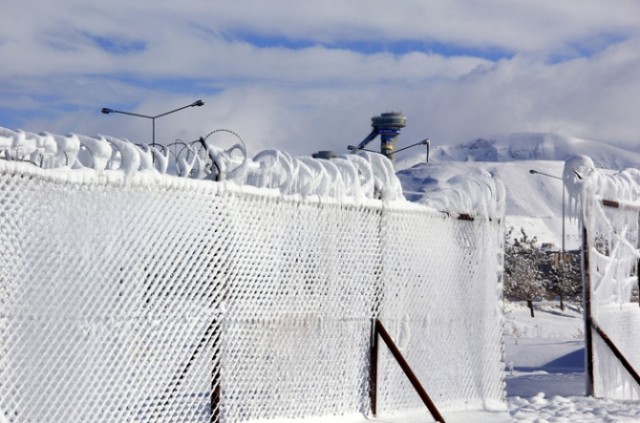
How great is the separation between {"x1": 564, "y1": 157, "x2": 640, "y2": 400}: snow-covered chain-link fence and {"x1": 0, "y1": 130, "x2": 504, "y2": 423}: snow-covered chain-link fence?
2.43 meters

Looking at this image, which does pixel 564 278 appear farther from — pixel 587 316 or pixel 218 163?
pixel 218 163

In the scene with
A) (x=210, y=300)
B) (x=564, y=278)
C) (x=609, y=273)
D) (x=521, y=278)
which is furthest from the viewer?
(x=564, y=278)

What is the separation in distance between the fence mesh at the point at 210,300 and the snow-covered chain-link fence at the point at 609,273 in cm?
258

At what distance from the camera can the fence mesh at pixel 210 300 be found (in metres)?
6.63

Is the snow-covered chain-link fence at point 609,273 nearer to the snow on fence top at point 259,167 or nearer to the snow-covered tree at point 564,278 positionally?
the snow on fence top at point 259,167

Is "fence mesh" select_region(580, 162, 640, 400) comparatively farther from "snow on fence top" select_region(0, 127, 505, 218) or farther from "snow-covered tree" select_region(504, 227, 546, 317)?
"snow-covered tree" select_region(504, 227, 546, 317)

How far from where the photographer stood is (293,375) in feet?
28.1

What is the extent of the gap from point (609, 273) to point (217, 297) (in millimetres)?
6970

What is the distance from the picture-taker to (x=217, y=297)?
782 centimetres

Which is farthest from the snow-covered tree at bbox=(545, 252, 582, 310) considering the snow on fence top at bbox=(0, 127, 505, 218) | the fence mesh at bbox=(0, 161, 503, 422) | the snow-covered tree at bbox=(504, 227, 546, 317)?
the fence mesh at bbox=(0, 161, 503, 422)

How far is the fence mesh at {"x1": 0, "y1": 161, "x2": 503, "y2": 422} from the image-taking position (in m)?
6.63

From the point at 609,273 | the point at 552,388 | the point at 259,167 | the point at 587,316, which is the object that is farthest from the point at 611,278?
the point at 259,167

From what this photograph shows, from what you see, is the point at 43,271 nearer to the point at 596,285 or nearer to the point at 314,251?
the point at 314,251

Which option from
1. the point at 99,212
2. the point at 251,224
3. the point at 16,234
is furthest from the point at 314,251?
the point at 16,234
